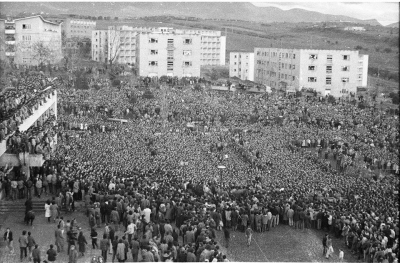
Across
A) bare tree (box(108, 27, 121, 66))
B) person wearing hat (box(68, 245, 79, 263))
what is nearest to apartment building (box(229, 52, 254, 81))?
bare tree (box(108, 27, 121, 66))

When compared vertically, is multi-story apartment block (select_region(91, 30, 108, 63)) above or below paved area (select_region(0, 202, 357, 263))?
above

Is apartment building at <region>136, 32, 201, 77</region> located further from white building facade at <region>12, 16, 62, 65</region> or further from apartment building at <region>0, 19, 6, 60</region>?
apartment building at <region>0, 19, 6, 60</region>

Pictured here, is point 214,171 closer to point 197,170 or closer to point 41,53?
point 197,170

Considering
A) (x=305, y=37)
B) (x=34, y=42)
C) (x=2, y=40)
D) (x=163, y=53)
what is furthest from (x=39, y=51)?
(x=305, y=37)

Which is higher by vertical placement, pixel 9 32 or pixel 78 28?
pixel 78 28

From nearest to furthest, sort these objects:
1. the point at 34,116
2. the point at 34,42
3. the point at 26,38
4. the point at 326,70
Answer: the point at 34,116, the point at 326,70, the point at 34,42, the point at 26,38

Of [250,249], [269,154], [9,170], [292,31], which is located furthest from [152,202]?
[292,31]

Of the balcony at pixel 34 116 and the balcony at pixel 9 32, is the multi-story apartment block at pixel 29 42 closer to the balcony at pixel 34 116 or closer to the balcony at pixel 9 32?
the balcony at pixel 9 32
